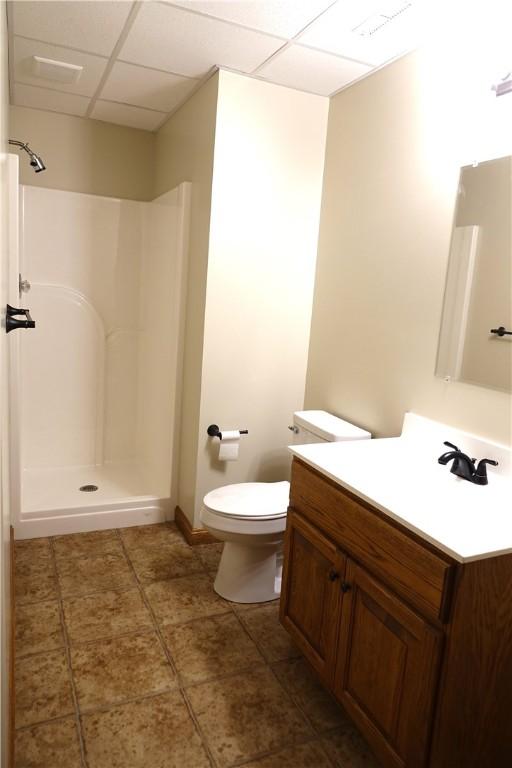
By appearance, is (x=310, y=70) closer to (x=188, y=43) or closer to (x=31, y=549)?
(x=188, y=43)

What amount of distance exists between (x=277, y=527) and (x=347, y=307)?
1.04 m

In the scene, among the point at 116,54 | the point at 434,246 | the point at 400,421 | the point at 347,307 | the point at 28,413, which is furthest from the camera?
the point at 28,413

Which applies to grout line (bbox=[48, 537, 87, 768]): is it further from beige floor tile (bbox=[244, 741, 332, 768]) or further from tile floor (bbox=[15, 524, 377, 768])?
beige floor tile (bbox=[244, 741, 332, 768])

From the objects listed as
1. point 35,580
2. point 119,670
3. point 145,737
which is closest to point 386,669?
point 145,737

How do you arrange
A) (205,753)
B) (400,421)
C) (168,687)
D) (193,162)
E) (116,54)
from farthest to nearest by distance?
(193,162) < (116,54) < (400,421) < (168,687) < (205,753)

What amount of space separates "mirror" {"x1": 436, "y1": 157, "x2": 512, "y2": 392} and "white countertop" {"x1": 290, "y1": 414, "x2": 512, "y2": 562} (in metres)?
0.23

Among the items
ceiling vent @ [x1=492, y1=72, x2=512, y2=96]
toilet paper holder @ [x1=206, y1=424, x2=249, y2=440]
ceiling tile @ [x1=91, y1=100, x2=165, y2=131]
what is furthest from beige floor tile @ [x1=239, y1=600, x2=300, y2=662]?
ceiling tile @ [x1=91, y1=100, x2=165, y2=131]

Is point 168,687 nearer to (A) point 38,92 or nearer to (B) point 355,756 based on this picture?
(B) point 355,756

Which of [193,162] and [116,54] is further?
[193,162]

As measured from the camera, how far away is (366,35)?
2025 millimetres

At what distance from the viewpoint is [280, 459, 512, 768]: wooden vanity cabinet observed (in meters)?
1.28

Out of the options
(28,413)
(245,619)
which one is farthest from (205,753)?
(28,413)

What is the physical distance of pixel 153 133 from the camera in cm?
353

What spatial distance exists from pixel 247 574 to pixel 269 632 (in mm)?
266
